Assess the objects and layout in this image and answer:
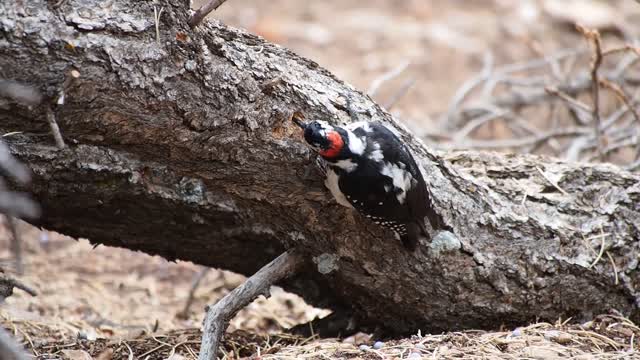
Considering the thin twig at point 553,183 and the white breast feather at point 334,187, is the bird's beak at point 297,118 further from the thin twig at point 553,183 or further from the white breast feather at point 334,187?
the thin twig at point 553,183

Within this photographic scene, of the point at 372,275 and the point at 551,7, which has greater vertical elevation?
the point at 551,7

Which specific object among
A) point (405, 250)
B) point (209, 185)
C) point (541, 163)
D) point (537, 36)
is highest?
point (537, 36)

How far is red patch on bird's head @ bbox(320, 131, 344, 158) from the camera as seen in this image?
2.80 meters

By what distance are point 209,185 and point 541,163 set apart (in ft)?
5.01

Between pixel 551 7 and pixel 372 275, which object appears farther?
pixel 551 7

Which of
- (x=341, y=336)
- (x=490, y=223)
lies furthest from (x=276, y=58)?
(x=341, y=336)

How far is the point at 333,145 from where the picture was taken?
2.80 meters

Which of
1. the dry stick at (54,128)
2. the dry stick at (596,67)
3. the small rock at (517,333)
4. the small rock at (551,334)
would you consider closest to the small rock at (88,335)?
the dry stick at (54,128)

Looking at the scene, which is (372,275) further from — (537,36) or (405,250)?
(537,36)

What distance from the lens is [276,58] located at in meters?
2.96

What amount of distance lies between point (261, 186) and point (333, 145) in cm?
34

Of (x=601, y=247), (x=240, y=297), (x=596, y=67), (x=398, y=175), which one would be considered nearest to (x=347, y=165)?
(x=398, y=175)

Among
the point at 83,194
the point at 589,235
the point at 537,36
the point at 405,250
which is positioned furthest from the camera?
the point at 537,36

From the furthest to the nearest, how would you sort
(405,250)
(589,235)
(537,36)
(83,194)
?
(537,36) < (589,235) < (405,250) < (83,194)
